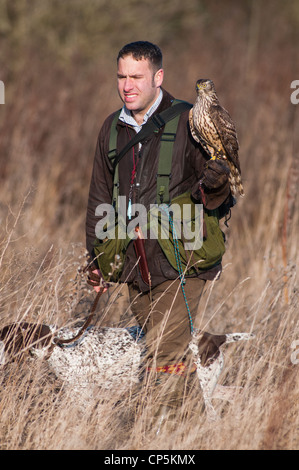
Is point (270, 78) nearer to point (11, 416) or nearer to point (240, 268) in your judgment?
point (240, 268)

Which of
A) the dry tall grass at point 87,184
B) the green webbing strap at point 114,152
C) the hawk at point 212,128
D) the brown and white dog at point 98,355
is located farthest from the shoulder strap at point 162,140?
the brown and white dog at point 98,355

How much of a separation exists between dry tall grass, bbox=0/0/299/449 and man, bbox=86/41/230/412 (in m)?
0.26

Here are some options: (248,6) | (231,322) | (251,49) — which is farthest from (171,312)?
(248,6)

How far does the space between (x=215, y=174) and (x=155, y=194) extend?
405 millimetres

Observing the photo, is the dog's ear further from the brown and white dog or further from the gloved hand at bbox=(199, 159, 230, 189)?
the gloved hand at bbox=(199, 159, 230, 189)

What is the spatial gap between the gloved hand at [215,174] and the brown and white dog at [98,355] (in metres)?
0.89

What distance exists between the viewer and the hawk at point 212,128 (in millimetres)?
3477

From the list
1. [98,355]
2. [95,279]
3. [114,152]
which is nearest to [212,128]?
[114,152]

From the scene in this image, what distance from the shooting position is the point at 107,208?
3.81 meters

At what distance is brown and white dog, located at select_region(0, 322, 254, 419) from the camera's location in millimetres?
3594

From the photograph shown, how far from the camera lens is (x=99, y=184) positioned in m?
3.83

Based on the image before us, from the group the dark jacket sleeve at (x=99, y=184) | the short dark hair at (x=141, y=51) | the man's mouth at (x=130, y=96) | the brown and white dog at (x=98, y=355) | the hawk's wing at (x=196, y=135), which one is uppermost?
the short dark hair at (x=141, y=51)

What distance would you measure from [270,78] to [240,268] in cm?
579

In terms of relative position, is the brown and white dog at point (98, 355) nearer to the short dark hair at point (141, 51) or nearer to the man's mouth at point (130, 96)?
the man's mouth at point (130, 96)
